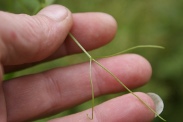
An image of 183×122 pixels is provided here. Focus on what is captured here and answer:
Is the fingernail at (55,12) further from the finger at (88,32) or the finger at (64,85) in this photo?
the finger at (64,85)

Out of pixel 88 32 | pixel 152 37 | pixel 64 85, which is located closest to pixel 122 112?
pixel 64 85

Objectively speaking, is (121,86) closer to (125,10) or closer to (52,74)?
(52,74)

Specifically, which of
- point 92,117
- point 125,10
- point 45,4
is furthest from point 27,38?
point 125,10

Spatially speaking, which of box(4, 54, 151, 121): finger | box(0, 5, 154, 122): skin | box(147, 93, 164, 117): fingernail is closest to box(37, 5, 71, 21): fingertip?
box(0, 5, 154, 122): skin

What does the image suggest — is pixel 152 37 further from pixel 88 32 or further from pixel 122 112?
pixel 122 112

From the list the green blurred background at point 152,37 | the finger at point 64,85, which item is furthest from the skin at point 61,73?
the green blurred background at point 152,37

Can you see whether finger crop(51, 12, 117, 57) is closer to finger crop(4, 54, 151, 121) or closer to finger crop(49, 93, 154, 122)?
finger crop(4, 54, 151, 121)
